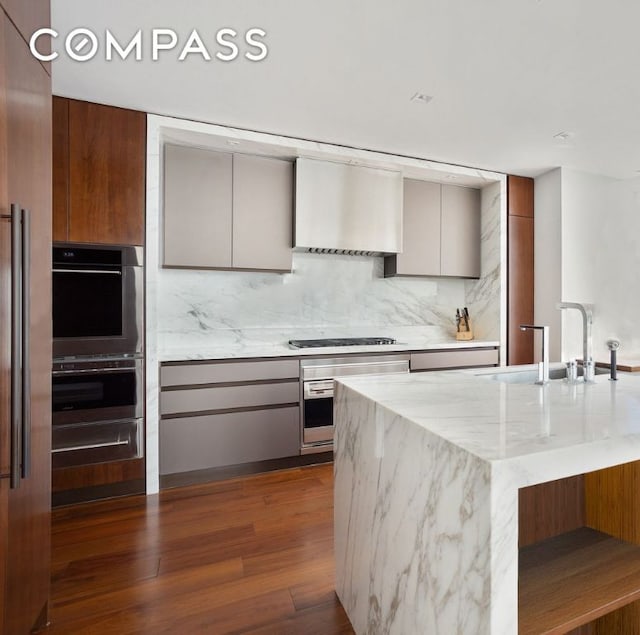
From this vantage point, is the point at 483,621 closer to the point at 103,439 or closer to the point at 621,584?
the point at 621,584

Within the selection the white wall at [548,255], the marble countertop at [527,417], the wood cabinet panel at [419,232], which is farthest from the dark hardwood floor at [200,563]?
the white wall at [548,255]

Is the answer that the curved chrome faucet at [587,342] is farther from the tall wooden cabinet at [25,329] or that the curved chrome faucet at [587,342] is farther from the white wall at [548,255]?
the white wall at [548,255]

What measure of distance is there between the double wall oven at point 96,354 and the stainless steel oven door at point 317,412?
1142mm

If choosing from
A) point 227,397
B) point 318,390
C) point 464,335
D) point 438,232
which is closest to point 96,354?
point 227,397

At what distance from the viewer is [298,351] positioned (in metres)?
2.96

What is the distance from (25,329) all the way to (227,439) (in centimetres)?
180

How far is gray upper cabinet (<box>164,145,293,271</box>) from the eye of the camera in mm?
2887

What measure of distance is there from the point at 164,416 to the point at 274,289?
1384 millimetres

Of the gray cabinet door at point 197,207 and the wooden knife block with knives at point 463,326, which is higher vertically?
the gray cabinet door at point 197,207

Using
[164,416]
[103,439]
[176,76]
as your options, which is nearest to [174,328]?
[164,416]

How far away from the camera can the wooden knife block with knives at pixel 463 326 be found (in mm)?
3936

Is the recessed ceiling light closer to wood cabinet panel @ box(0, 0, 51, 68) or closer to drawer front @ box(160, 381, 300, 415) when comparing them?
wood cabinet panel @ box(0, 0, 51, 68)

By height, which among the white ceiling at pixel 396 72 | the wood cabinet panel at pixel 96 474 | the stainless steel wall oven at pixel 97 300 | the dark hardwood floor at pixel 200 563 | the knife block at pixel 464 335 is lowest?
the dark hardwood floor at pixel 200 563

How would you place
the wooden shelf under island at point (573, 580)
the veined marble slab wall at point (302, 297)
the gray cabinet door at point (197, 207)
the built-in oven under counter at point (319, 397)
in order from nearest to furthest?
the wooden shelf under island at point (573, 580), the veined marble slab wall at point (302, 297), the gray cabinet door at point (197, 207), the built-in oven under counter at point (319, 397)
